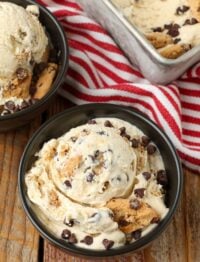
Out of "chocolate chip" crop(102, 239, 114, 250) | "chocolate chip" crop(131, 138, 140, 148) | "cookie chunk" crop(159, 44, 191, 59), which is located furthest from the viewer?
"cookie chunk" crop(159, 44, 191, 59)

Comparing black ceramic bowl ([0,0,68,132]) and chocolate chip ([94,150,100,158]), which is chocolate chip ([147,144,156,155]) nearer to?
chocolate chip ([94,150,100,158])

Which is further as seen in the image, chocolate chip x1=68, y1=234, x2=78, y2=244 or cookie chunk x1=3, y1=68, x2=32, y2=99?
cookie chunk x1=3, y1=68, x2=32, y2=99

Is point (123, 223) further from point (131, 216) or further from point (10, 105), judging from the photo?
point (10, 105)

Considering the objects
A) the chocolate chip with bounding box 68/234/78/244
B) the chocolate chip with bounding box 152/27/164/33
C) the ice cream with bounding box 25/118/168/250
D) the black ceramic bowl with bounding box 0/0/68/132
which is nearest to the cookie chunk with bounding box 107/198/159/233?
the ice cream with bounding box 25/118/168/250

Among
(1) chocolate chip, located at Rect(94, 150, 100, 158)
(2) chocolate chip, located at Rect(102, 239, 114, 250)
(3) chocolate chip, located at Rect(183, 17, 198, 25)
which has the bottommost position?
(2) chocolate chip, located at Rect(102, 239, 114, 250)

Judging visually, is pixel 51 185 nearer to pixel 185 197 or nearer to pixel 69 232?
pixel 69 232

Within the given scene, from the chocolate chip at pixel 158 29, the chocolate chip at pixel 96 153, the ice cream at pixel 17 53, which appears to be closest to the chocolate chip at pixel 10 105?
the ice cream at pixel 17 53

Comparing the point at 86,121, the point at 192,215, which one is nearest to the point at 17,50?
the point at 86,121

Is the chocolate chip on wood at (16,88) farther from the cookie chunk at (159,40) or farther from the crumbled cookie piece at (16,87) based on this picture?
the cookie chunk at (159,40)
